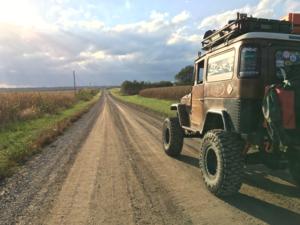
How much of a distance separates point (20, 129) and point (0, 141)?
4082 mm

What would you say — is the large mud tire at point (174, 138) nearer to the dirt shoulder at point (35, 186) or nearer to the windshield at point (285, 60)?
the dirt shoulder at point (35, 186)

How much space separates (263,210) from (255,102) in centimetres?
172

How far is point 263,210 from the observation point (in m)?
5.56

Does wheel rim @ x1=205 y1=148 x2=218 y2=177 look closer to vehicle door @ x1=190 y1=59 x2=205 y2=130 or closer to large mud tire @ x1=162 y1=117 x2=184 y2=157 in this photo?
vehicle door @ x1=190 y1=59 x2=205 y2=130

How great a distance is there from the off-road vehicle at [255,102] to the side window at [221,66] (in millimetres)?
19

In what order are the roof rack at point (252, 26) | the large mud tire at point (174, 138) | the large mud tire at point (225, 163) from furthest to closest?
the large mud tire at point (174, 138) → the roof rack at point (252, 26) → the large mud tire at point (225, 163)

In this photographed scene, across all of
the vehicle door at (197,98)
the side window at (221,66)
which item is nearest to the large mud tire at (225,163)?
the side window at (221,66)

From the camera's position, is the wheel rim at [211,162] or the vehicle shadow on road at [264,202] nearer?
the vehicle shadow on road at [264,202]

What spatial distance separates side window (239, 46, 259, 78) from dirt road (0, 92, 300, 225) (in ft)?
6.80

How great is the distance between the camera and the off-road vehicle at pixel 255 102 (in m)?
5.60

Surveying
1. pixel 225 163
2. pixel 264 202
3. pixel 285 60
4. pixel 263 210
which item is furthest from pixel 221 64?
pixel 263 210

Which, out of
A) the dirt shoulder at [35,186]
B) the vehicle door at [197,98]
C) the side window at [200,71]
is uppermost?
the side window at [200,71]

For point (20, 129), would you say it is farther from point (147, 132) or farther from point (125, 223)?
point (125, 223)

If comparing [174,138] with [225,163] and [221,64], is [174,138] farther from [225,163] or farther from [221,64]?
[225,163]
